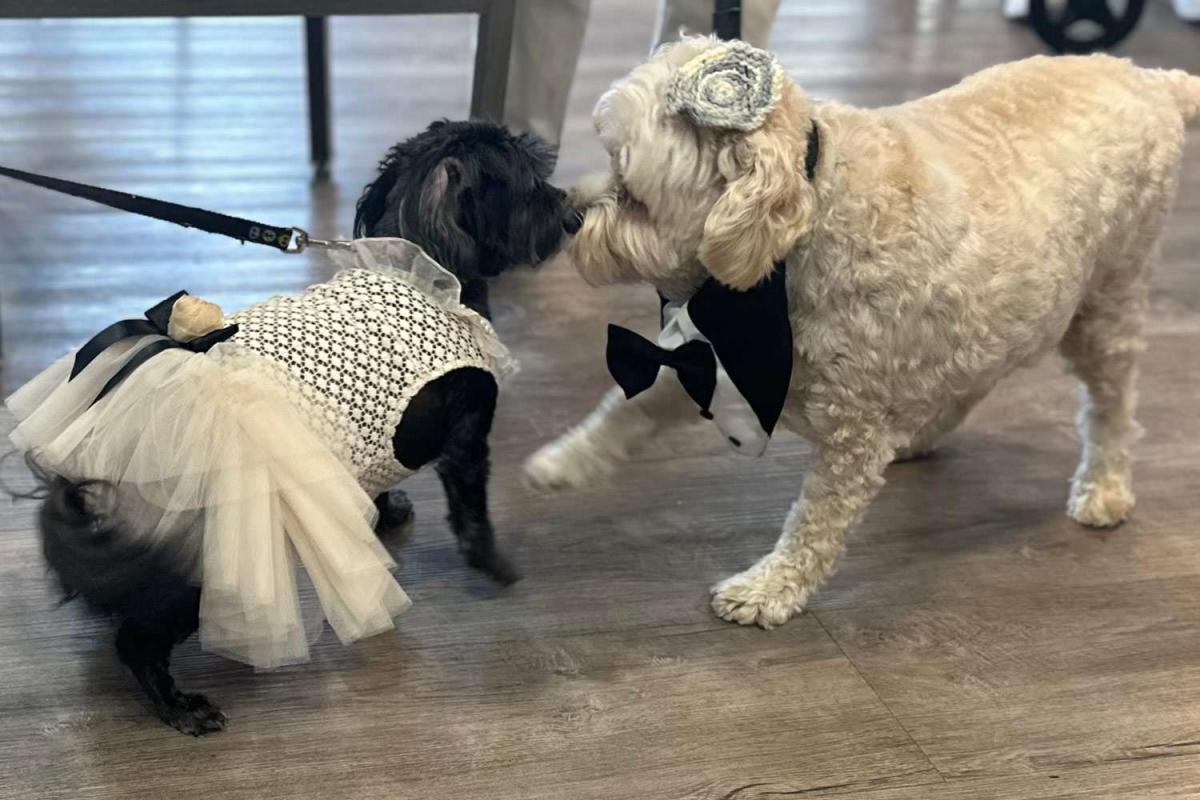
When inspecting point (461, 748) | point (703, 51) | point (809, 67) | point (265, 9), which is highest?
point (703, 51)

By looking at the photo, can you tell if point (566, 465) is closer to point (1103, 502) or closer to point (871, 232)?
point (871, 232)

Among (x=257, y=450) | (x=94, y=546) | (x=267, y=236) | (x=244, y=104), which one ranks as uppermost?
(x=267, y=236)

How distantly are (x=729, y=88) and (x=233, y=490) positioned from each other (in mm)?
730

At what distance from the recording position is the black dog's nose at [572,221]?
1682 millimetres

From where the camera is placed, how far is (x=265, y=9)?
6.62 feet

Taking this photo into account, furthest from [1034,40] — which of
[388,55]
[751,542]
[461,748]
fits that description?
[461,748]

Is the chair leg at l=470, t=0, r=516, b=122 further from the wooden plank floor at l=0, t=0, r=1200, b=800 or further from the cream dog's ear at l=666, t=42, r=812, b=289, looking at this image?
the cream dog's ear at l=666, t=42, r=812, b=289

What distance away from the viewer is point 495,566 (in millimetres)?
1828

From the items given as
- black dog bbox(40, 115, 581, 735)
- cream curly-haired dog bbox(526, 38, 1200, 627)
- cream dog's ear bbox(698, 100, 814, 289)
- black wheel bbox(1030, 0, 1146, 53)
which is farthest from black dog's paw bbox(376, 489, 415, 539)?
black wheel bbox(1030, 0, 1146, 53)

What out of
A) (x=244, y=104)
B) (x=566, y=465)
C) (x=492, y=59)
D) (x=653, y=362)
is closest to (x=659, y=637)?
(x=566, y=465)

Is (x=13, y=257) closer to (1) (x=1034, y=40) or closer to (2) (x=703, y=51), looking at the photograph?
(2) (x=703, y=51)

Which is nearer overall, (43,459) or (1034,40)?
(43,459)

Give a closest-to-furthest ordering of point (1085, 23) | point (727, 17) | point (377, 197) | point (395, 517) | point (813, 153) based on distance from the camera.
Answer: point (813, 153) → point (377, 197) → point (395, 517) → point (727, 17) → point (1085, 23)

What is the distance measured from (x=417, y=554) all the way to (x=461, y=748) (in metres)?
0.42
